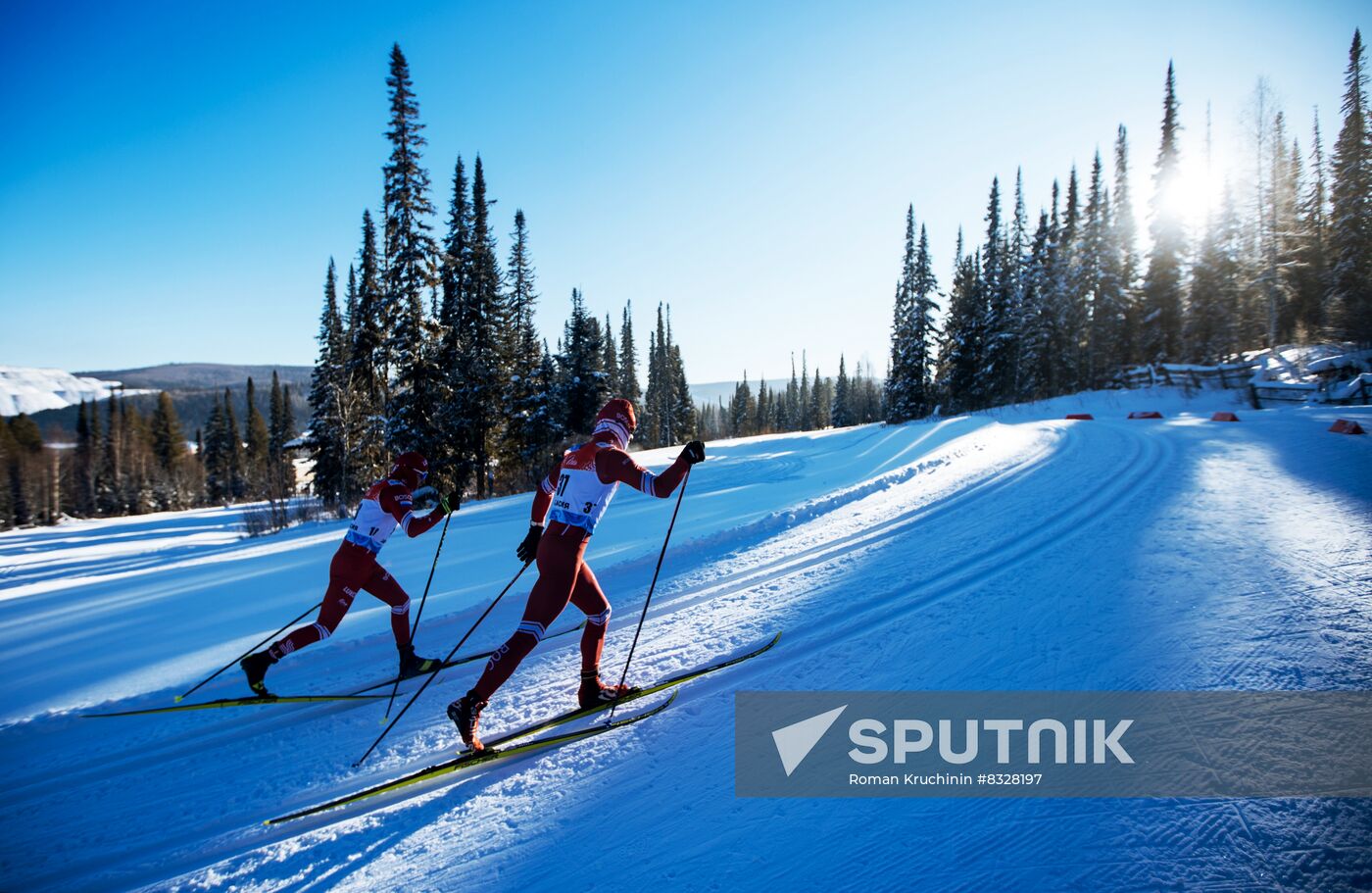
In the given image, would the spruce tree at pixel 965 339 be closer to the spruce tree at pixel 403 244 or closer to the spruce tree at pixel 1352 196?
the spruce tree at pixel 1352 196

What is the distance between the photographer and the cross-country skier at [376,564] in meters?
5.12

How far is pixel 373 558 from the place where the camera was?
5387 millimetres

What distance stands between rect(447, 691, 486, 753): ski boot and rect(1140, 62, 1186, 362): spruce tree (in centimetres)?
4272

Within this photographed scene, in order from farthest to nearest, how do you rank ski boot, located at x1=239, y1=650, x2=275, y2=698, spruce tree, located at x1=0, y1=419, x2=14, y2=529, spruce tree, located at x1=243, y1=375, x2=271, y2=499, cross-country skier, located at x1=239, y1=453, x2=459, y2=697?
1. spruce tree, located at x1=243, y1=375, x2=271, y2=499
2. spruce tree, located at x1=0, y1=419, x2=14, y2=529
3. cross-country skier, located at x1=239, y1=453, x2=459, y2=697
4. ski boot, located at x1=239, y1=650, x2=275, y2=698

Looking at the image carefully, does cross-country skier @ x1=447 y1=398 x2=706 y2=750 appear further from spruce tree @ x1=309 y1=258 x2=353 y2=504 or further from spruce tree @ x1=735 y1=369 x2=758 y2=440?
spruce tree @ x1=735 y1=369 x2=758 y2=440

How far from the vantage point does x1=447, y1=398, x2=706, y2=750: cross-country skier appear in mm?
3781

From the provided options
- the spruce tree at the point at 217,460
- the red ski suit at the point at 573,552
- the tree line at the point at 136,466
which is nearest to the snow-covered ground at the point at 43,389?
the tree line at the point at 136,466

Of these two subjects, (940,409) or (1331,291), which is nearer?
(1331,291)

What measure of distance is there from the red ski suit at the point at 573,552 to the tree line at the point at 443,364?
1924 centimetres

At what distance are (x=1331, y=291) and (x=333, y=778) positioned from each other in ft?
152

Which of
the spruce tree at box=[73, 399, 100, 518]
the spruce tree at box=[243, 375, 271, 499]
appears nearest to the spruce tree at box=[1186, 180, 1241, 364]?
the spruce tree at box=[243, 375, 271, 499]

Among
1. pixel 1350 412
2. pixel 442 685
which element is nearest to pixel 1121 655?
pixel 442 685

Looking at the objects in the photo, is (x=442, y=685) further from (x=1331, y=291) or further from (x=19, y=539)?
(x=1331, y=291)

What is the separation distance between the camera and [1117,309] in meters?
35.0
